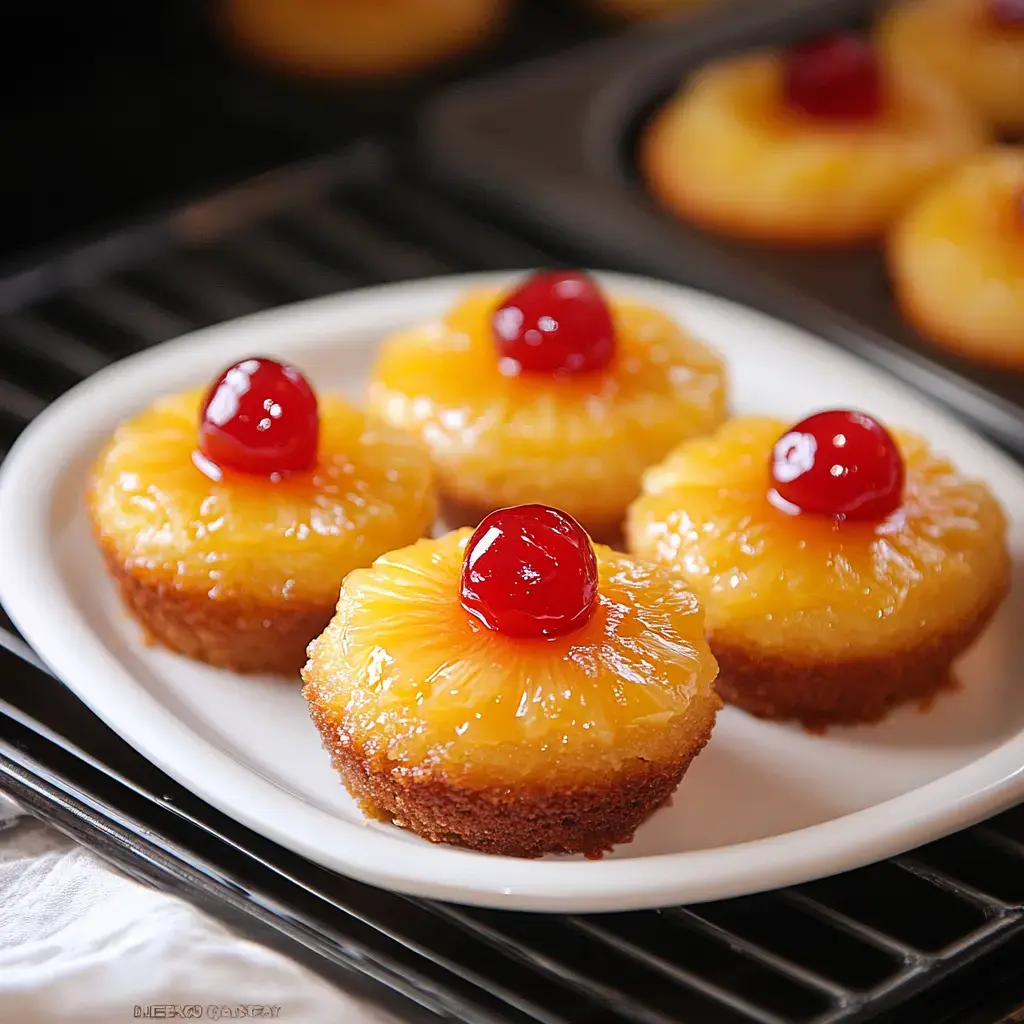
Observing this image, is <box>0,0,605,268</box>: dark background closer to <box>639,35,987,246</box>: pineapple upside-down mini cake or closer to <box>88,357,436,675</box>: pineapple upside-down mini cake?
<box>639,35,987,246</box>: pineapple upside-down mini cake

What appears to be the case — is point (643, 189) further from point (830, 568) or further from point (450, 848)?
point (450, 848)

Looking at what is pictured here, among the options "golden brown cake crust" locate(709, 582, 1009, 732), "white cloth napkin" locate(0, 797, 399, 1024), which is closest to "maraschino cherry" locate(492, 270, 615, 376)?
"golden brown cake crust" locate(709, 582, 1009, 732)

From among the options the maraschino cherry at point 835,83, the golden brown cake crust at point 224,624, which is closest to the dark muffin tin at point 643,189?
the maraschino cherry at point 835,83

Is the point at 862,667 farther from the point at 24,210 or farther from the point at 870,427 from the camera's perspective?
the point at 24,210

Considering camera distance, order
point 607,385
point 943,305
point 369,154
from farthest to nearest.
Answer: point 369,154, point 943,305, point 607,385

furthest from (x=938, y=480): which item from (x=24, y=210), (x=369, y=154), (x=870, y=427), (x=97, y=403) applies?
(x=24, y=210)

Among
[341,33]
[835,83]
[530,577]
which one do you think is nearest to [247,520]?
[530,577]
